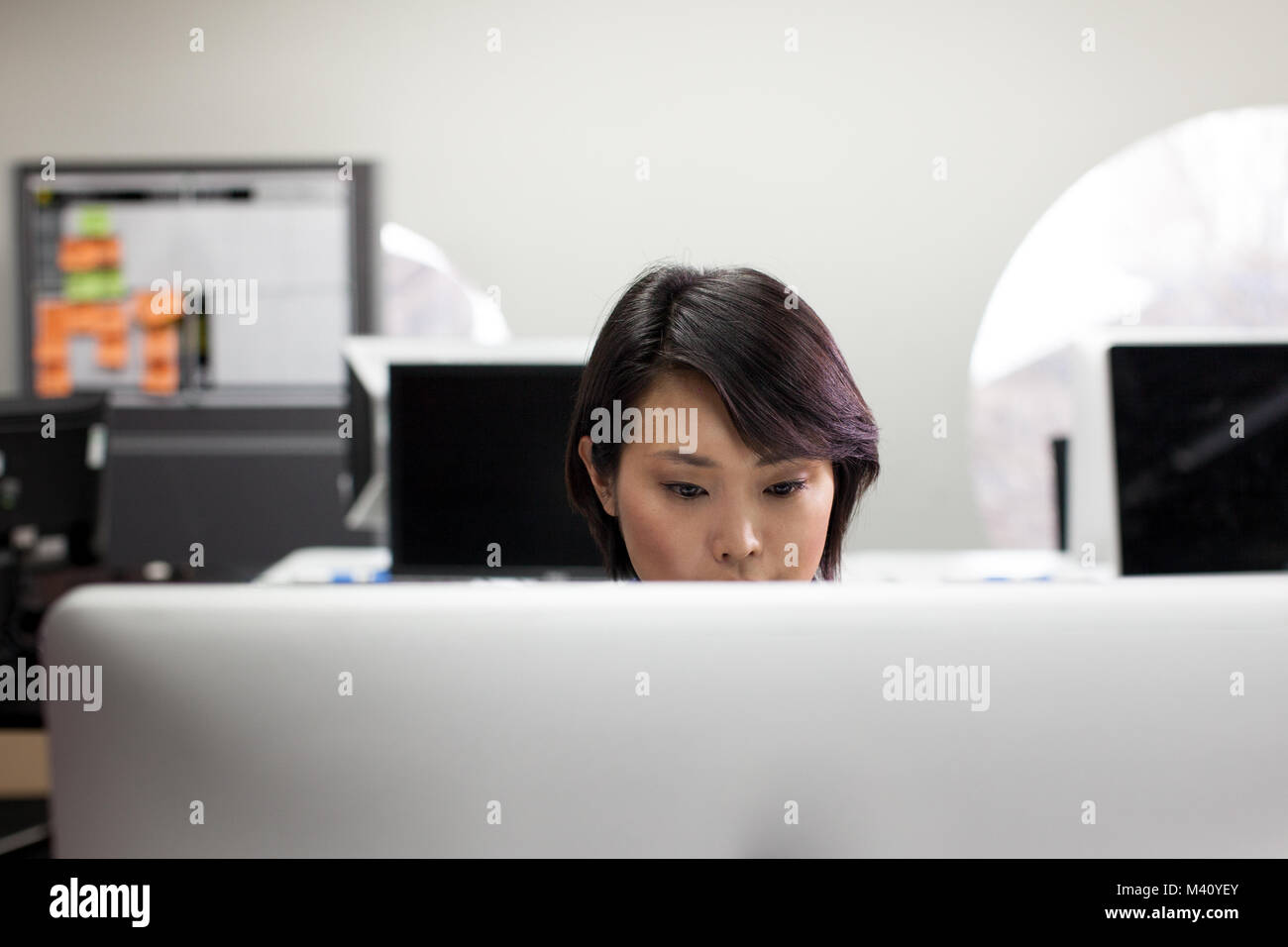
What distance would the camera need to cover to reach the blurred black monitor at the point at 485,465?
71.3 inches

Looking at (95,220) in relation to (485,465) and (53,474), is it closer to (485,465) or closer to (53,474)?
(53,474)

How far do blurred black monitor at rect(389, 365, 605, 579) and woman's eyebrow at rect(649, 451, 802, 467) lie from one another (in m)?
0.86

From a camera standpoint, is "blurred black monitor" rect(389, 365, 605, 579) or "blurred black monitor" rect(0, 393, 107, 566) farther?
"blurred black monitor" rect(0, 393, 107, 566)

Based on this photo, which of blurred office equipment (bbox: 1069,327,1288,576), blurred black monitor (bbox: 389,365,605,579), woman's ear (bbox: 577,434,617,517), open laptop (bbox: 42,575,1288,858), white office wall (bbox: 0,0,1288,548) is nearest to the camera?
open laptop (bbox: 42,575,1288,858)

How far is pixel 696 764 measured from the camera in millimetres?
455

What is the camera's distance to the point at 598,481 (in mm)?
1109

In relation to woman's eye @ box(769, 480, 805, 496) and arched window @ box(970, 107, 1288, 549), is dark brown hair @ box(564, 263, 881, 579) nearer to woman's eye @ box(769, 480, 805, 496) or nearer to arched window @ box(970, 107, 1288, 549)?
woman's eye @ box(769, 480, 805, 496)

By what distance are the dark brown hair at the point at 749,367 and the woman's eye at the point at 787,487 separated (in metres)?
0.03

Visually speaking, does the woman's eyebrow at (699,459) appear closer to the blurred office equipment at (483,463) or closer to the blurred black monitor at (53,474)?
the blurred office equipment at (483,463)

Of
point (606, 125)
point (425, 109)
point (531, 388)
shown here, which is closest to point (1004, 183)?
point (606, 125)

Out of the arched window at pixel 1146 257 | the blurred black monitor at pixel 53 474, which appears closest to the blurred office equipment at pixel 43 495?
the blurred black monitor at pixel 53 474

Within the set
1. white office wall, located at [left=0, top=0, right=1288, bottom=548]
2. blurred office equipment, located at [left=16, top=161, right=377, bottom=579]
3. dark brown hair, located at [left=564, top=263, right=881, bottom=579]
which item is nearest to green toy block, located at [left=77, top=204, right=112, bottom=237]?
blurred office equipment, located at [left=16, top=161, right=377, bottom=579]

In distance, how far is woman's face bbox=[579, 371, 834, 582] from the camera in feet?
3.03

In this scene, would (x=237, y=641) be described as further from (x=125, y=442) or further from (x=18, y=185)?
(x=18, y=185)
